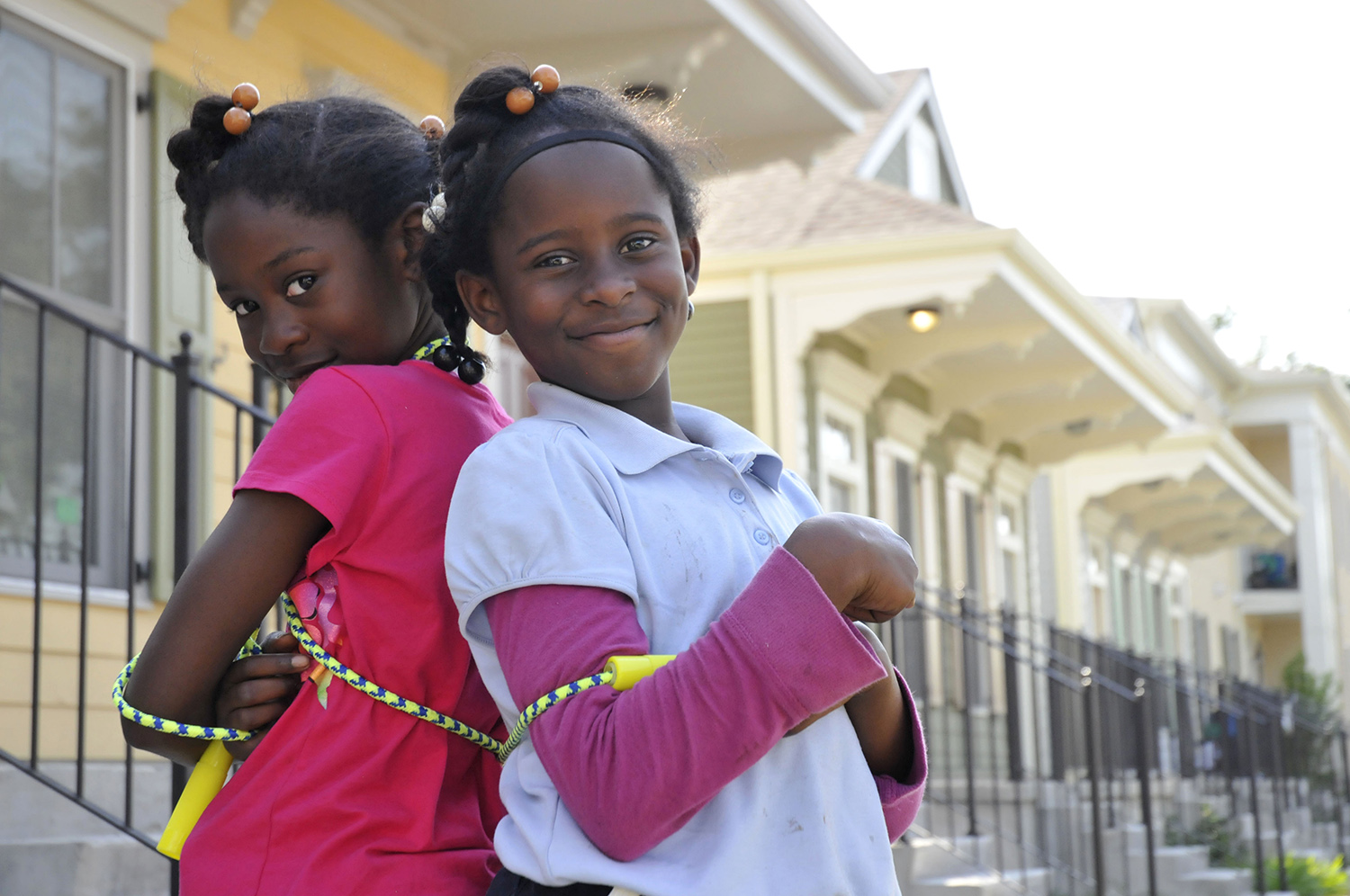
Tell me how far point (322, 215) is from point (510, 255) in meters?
0.27

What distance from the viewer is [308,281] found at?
171 centimetres

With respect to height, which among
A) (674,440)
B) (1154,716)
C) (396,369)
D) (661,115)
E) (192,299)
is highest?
(192,299)

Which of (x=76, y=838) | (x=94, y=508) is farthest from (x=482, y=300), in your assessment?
(x=94, y=508)

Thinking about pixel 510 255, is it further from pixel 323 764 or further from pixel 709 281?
pixel 709 281

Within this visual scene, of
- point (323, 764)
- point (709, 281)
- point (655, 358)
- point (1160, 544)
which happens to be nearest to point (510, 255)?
point (655, 358)

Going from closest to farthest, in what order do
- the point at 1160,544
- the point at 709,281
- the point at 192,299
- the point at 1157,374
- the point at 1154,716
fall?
the point at 192,299, the point at 709,281, the point at 1157,374, the point at 1154,716, the point at 1160,544

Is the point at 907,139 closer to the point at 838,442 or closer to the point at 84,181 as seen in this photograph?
the point at 838,442

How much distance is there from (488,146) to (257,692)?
0.61 m

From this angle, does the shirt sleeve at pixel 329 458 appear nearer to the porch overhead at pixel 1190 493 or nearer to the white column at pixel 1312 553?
the porch overhead at pixel 1190 493

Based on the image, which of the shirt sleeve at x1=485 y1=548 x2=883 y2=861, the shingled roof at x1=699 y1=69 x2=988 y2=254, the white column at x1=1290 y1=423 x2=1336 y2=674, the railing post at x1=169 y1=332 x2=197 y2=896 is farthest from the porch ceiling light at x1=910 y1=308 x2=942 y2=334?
the white column at x1=1290 y1=423 x2=1336 y2=674

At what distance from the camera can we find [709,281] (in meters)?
11.5

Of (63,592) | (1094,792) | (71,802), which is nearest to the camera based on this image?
(71,802)

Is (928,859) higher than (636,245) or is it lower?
lower

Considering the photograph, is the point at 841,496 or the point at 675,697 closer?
the point at 675,697
